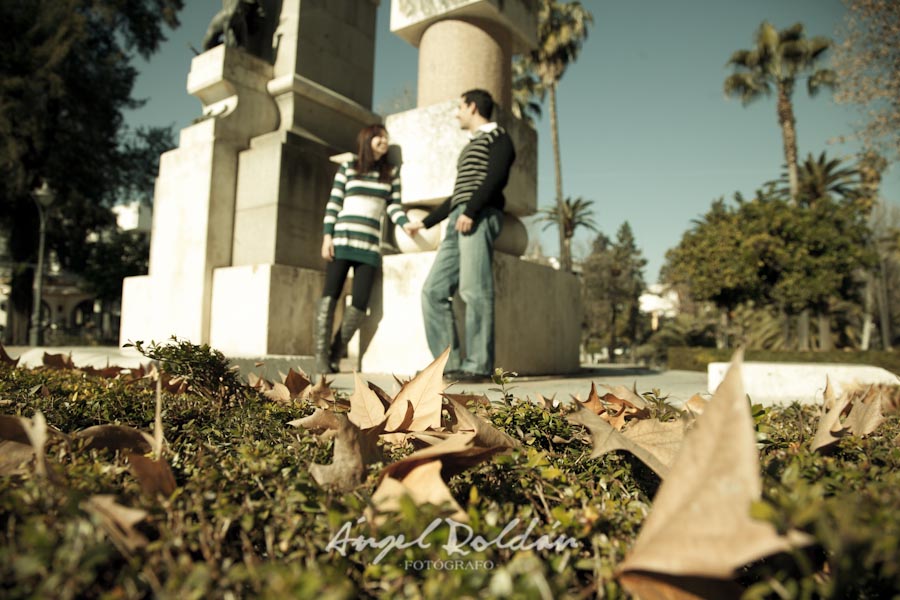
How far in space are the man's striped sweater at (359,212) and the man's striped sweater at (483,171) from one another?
0.71m

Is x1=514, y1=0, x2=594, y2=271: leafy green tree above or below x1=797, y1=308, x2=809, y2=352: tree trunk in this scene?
above

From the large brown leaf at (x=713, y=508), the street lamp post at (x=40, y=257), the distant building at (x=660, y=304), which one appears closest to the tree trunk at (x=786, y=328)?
the large brown leaf at (x=713, y=508)

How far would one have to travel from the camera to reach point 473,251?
4.31m

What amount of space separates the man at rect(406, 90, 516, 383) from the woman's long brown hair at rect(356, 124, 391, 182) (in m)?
0.90

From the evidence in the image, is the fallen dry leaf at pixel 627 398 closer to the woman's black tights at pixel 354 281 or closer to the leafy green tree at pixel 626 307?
the woman's black tights at pixel 354 281

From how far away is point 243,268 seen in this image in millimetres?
5094

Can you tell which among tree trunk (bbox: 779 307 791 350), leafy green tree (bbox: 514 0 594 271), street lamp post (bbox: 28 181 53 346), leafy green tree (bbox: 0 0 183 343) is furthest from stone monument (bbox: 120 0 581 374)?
leafy green tree (bbox: 514 0 594 271)

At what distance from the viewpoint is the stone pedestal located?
189 inches

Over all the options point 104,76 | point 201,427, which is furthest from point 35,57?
point 201,427

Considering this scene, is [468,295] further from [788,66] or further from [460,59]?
[788,66]

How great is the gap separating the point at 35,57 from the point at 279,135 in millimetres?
18909

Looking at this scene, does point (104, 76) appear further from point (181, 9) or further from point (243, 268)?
point (243, 268)

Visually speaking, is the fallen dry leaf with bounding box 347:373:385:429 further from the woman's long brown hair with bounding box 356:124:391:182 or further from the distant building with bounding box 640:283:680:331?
the distant building with bounding box 640:283:680:331

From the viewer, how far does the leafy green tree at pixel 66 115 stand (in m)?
18.4
